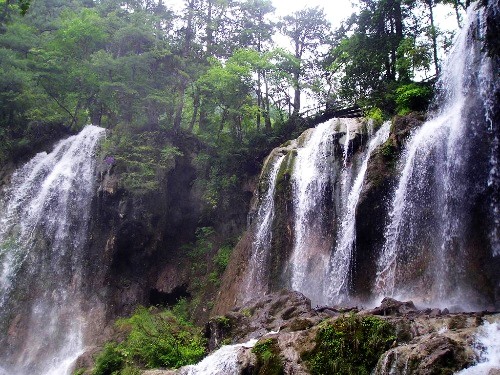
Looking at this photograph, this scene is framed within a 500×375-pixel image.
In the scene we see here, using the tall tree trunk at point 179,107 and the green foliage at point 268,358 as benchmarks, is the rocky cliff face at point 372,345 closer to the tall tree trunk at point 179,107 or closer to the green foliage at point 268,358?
the green foliage at point 268,358

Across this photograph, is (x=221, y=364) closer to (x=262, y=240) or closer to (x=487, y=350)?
(x=487, y=350)

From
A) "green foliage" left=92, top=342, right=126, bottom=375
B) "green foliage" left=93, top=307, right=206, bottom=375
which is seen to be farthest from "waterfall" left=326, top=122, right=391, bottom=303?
"green foliage" left=92, top=342, right=126, bottom=375

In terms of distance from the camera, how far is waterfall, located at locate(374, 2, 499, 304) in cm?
1120

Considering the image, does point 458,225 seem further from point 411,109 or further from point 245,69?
point 245,69

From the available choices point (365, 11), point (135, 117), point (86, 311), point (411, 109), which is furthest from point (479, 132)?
point (135, 117)

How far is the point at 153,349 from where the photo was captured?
448 inches

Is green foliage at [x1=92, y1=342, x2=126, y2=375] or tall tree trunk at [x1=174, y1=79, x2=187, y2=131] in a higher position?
tall tree trunk at [x1=174, y1=79, x2=187, y2=131]

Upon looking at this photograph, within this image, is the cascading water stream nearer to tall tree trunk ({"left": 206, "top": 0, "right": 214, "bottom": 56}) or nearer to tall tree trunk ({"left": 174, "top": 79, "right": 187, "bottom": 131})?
tall tree trunk ({"left": 174, "top": 79, "right": 187, "bottom": 131})

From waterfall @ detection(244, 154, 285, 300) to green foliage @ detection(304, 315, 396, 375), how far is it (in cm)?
715

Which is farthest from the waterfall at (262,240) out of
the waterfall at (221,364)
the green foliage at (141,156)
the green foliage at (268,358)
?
the green foliage at (268,358)

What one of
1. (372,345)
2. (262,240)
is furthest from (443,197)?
(262,240)

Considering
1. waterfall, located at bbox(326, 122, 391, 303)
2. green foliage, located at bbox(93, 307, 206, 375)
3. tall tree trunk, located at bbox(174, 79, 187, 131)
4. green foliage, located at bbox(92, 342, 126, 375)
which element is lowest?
green foliage, located at bbox(92, 342, 126, 375)

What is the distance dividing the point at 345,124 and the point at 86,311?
1293 centimetres

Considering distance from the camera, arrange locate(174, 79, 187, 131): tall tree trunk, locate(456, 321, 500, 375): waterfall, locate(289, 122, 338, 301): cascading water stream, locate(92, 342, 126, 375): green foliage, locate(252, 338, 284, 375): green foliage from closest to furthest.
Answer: locate(456, 321, 500, 375): waterfall → locate(252, 338, 284, 375): green foliage → locate(92, 342, 126, 375): green foliage → locate(289, 122, 338, 301): cascading water stream → locate(174, 79, 187, 131): tall tree trunk
